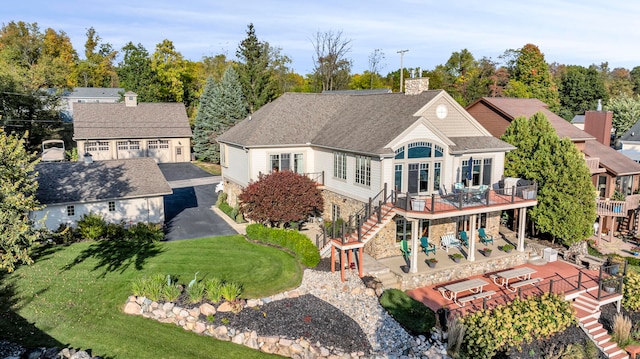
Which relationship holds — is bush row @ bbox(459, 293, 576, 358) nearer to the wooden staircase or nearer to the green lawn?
the wooden staircase

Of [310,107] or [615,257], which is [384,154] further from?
[615,257]

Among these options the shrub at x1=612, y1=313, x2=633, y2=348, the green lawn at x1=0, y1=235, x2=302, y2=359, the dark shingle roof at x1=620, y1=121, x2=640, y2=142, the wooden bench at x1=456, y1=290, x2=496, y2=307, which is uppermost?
the dark shingle roof at x1=620, y1=121, x2=640, y2=142

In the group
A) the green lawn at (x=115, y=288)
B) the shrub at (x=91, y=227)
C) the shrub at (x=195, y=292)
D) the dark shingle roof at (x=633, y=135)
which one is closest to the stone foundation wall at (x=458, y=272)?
the green lawn at (x=115, y=288)

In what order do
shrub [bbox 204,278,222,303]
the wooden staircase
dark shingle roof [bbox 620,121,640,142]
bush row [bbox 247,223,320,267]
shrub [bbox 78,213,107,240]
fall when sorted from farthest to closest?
dark shingle roof [bbox 620,121,640,142] < shrub [bbox 78,213,107,240] < bush row [bbox 247,223,320,267] < the wooden staircase < shrub [bbox 204,278,222,303]

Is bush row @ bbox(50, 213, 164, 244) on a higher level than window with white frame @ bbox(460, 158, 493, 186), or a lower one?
lower

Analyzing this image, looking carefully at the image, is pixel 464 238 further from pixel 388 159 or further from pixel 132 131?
pixel 132 131

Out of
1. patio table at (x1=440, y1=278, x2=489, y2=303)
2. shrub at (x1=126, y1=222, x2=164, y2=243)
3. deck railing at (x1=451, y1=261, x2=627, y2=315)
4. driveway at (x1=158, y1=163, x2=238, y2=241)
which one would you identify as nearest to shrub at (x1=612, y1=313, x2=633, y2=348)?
deck railing at (x1=451, y1=261, x2=627, y2=315)

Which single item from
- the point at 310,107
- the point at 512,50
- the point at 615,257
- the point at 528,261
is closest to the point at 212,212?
the point at 310,107
